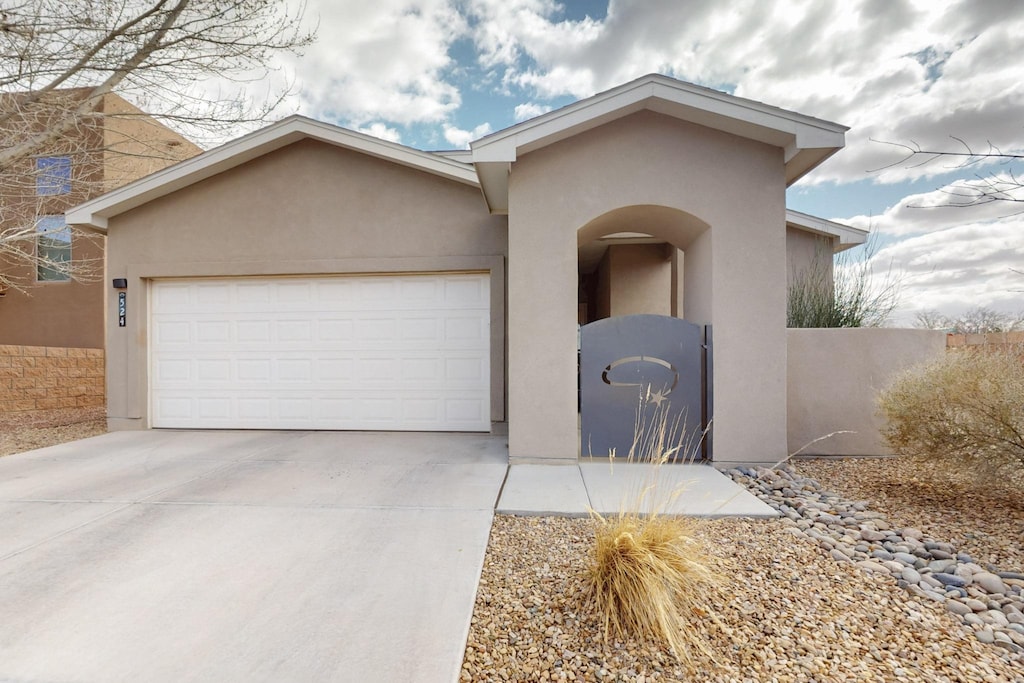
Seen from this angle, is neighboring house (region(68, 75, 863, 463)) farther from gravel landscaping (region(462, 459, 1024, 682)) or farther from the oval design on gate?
gravel landscaping (region(462, 459, 1024, 682))

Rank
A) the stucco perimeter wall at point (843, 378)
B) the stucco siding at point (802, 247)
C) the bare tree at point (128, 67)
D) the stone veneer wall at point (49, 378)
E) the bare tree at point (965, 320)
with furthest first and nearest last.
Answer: the stone veneer wall at point (49, 378) < the stucco siding at point (802, 247) < the bare tree at point (965, 320) < the bare tree at point (128, 67) < the stucco perimeter wall at point (843, 378)

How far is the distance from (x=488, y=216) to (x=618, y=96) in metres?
2.51

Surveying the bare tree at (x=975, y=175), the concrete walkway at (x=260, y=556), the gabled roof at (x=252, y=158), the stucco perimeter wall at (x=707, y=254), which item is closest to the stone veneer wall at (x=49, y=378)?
the gabled roof at (x=252, y=158)

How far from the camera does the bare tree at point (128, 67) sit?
7047mm

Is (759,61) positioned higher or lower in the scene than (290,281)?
higher

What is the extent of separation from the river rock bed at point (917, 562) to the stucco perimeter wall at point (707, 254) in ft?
3.93

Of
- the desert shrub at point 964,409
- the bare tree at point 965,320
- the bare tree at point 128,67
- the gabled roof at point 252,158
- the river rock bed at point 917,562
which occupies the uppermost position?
the bare tree at point 128,67

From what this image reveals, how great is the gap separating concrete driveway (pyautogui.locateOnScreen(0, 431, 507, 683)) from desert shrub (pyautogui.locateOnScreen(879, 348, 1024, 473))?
3.77 metres

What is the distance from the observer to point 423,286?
7.00 metres

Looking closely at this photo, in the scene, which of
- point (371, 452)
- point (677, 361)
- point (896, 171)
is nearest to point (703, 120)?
point (896, 171)

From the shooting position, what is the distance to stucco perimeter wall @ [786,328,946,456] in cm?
562

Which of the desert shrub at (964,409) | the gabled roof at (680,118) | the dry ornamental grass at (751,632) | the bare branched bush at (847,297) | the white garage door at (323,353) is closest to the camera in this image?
the dry ornamental grass at (751,632)

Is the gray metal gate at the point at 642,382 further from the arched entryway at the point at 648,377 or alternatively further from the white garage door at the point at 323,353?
the white garage door at the point at 323,353

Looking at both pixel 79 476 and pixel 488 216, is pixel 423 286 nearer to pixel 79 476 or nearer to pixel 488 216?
pixel 488 216
